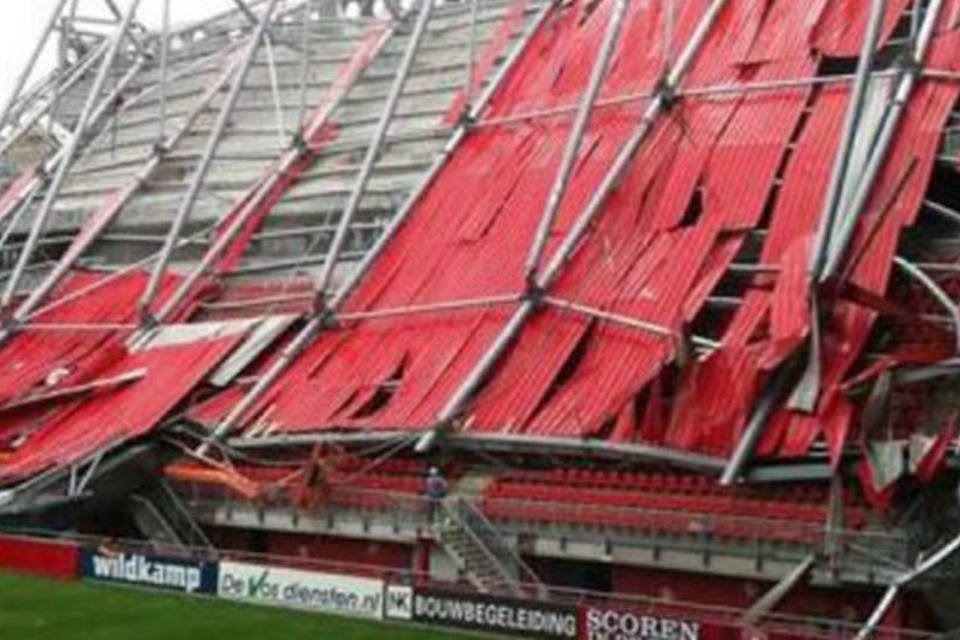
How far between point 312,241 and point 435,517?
1589 cm

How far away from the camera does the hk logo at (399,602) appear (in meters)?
28.4

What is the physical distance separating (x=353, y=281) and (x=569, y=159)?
305 inches

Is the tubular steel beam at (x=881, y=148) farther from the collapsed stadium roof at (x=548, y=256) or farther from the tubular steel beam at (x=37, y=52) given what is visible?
the tubular steel beam at (x=37, y=52)

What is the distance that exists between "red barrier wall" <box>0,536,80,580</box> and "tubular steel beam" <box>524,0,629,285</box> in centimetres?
1116

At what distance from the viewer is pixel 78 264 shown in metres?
51.1

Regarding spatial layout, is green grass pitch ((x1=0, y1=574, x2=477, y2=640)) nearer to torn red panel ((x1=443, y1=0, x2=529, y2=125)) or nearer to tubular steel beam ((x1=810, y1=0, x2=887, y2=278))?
tubular steel beam ((x1=810, y1=0, x2=887, y2=278))

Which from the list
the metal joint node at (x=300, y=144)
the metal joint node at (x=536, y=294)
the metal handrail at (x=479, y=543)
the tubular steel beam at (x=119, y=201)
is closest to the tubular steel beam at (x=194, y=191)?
the metal joint node at (x=300, y=144)

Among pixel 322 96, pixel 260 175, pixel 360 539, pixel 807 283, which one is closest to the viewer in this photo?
pixel 807 283

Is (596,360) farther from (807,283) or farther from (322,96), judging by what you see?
(322,96)

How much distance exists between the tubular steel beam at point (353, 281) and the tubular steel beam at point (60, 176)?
1267 centimetres

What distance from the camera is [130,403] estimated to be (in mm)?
41000

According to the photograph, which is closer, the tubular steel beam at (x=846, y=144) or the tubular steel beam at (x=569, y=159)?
the tubular steel beam at (x=846, y=144)

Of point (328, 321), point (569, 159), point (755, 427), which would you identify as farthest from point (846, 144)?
point (328, 321)

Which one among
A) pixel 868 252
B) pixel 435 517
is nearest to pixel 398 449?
pixel 435 517
